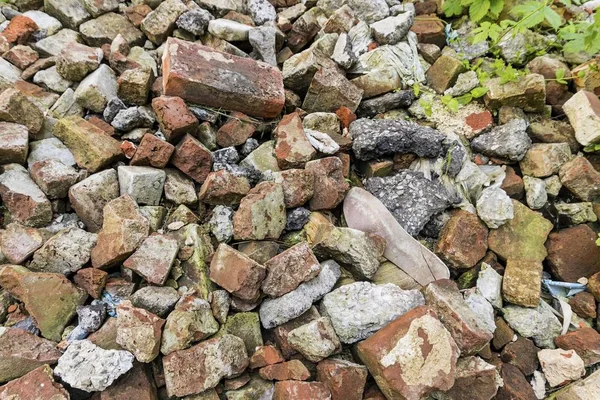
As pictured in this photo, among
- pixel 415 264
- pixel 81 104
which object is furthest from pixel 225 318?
pixel 81 104

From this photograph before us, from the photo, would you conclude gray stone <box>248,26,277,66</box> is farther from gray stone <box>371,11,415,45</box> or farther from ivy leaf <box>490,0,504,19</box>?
ivy leaf <box>490,0,504,19</box>

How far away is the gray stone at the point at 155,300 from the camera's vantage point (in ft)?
6.46

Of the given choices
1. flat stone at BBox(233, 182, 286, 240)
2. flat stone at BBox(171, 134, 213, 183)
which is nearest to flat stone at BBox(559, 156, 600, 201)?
flat stone at BBox(233, 182, 286, 240)

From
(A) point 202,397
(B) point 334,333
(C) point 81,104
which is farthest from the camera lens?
(C) point 81,104

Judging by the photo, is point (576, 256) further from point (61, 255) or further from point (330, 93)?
point (61, 255)

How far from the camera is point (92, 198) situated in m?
2.26

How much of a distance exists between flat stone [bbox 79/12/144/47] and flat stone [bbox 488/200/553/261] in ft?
9.43

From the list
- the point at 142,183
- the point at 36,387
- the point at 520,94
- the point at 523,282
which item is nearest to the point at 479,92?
the point at 520,94

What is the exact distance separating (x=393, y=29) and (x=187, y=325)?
2.54m

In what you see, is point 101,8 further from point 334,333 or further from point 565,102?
point 565,102

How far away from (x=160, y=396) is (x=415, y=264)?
4.84ft

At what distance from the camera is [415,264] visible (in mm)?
2340

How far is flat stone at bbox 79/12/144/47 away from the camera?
3041mm

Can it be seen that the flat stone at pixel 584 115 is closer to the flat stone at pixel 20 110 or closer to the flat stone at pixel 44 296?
the flat stone at pixel 44 296
